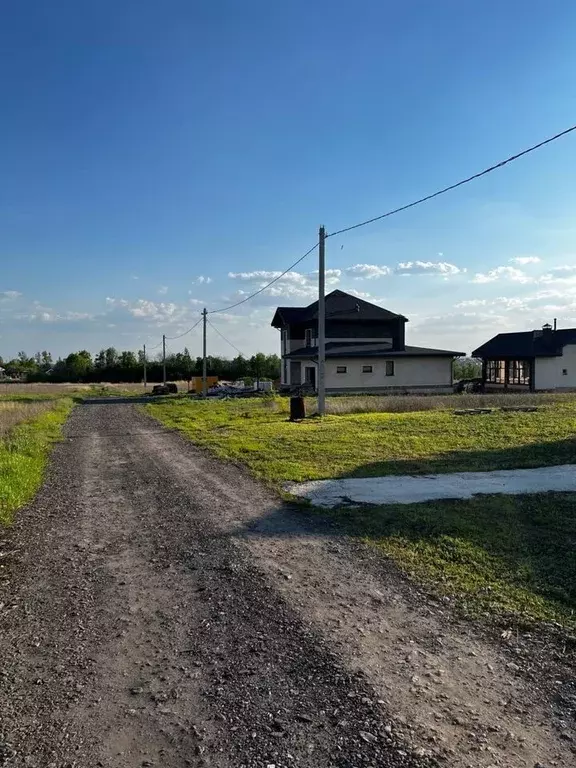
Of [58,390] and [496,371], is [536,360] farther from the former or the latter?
[58,390]

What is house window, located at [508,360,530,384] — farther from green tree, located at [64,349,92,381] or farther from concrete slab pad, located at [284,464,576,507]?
green tree, located at [64,349,92,381]

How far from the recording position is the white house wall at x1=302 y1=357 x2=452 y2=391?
3944 centimetres

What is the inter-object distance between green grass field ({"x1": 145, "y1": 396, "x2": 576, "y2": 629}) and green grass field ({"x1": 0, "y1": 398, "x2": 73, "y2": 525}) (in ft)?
12.2

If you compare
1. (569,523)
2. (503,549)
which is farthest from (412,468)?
(503,549)

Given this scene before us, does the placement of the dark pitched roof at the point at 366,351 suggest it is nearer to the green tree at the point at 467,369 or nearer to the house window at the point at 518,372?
the house window at the point at 518,372

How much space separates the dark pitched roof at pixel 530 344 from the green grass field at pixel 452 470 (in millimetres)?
16684

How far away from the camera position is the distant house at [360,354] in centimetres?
3950

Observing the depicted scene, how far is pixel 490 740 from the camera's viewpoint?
115 inches

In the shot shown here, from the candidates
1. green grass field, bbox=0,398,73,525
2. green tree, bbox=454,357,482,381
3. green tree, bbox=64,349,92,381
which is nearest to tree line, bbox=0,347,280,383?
green tree, bbox=64,349,92,381

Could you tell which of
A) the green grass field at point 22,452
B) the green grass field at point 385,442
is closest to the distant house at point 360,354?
the green grass field at point 385,442

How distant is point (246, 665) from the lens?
146 inches

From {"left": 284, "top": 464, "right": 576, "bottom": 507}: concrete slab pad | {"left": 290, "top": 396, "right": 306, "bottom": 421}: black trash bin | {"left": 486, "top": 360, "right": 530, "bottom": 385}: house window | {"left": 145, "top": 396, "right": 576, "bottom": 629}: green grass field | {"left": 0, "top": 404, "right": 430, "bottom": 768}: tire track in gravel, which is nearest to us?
{"left": 0, "top": 404, "right": 430, "bottom": 768}: tire track in gravel

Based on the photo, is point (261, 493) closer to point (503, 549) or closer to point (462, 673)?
point (503, 549)

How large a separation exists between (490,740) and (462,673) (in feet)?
2.19
